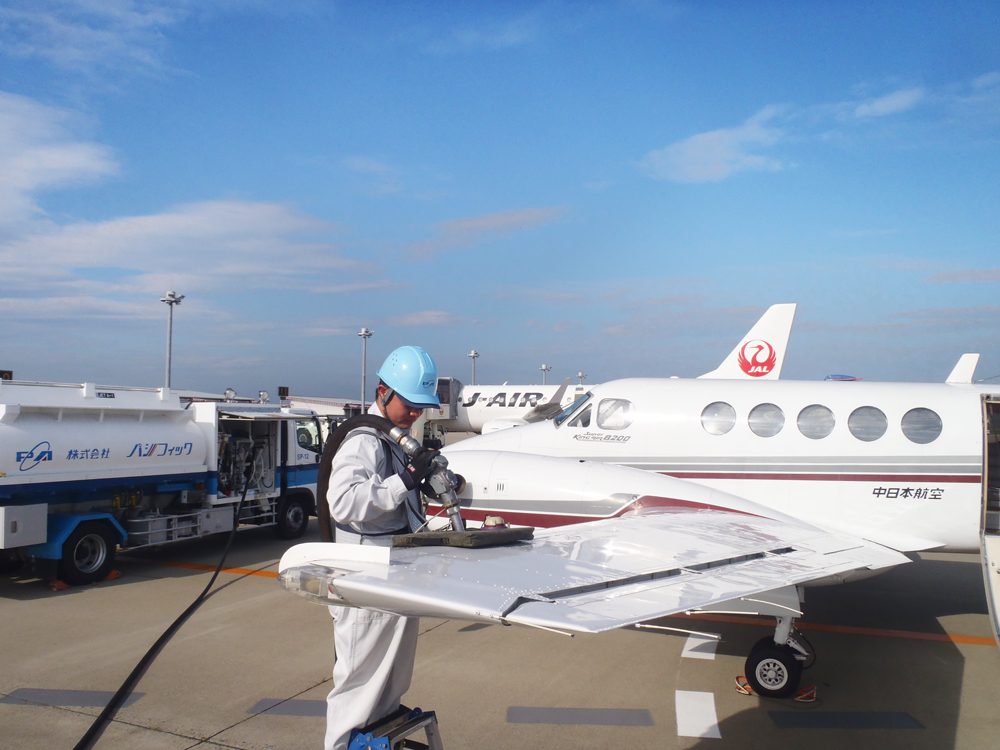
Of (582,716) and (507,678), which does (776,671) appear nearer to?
(582,716)

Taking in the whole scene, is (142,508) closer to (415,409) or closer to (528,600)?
(415,409)

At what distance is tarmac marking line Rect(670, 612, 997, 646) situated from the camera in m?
6.89

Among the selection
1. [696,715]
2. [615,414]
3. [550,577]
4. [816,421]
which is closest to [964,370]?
[816,421]

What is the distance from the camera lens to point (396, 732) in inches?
117

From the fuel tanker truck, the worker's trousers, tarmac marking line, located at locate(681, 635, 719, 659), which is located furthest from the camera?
the fuel tanker truck

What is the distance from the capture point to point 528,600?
2.22 m

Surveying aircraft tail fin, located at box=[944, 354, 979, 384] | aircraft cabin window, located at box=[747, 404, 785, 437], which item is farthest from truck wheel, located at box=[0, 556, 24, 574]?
aircraft tail fin, located at box=[944, 354, 979, 384]

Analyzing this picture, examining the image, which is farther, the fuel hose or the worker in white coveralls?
the fuel hose

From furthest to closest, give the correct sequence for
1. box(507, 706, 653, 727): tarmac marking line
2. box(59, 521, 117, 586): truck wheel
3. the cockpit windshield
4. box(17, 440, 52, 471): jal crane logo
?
the cockpit windshield, box(59, 521, 117, 586): truck wheel, box(17, 440, 52, 471): jal crane logo, box(507, 706, 653, 727): tarmac marking line

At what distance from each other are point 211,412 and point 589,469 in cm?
656

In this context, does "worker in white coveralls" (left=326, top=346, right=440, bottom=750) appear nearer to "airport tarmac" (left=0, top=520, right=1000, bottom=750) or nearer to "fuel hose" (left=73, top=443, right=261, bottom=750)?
"airport tarmac" (left=0, top=520, right=1000, bottom=750)

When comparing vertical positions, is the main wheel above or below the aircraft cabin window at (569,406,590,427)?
below

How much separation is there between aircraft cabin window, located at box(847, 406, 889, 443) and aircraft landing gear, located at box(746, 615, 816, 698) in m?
2.75

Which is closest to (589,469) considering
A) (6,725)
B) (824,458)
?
(824,458)
